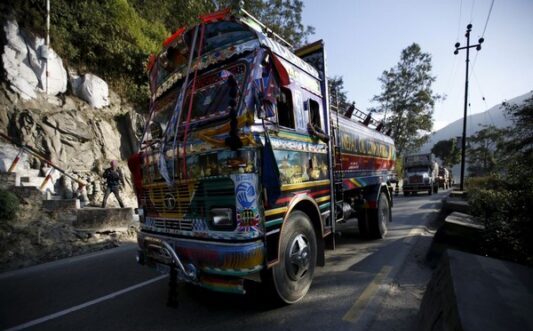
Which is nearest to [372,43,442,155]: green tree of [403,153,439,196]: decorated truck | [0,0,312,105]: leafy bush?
[403,153,439,196]: decorated truck

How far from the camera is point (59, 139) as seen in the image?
1015cm

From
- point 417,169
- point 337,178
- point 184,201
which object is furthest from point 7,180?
point 417,169

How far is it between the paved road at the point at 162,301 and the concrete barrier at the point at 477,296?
79 centimetres

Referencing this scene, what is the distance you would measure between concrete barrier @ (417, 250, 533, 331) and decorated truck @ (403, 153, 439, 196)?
1937 cm

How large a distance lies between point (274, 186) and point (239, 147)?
613 mm

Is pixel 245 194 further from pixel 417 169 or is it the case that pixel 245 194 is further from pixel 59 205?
pixel 417 169

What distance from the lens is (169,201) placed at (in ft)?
10.7

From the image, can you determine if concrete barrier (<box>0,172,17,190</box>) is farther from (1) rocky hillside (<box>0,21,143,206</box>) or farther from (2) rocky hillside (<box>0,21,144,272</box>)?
(1) rocky hillside (<box>0,21,143,206</box>)

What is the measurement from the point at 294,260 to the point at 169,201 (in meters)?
1.68

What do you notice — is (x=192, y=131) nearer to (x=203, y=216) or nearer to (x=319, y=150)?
(x=203, y=216)

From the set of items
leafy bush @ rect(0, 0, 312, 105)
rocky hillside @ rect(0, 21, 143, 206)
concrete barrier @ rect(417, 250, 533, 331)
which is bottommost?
concrete barrier @ rect(417, 250, 533, 331)

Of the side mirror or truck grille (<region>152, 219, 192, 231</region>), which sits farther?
the side mirror

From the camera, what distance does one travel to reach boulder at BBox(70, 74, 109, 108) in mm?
11820

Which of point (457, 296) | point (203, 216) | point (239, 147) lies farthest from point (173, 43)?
point (457, 296)
